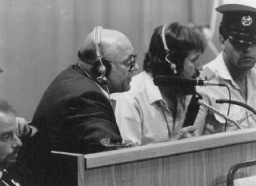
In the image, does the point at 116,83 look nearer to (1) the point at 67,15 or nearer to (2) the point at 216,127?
(2) the point at 216,127

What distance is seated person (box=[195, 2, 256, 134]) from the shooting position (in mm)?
2762

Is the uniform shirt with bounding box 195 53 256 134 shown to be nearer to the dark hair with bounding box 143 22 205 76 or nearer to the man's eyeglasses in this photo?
the dark hair with bounding box 143 22 205 76

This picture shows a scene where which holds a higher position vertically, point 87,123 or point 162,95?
point 87,123

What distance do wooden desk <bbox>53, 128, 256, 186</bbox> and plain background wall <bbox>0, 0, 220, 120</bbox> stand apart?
115 cm

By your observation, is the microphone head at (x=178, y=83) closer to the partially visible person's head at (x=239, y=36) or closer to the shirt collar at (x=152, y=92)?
the shirt collar at (x=152, y=92)

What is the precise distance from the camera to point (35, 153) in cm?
195

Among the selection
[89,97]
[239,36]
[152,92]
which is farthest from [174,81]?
[239,36]

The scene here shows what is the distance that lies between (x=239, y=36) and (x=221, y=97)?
0.30 metres

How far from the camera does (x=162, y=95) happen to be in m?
2.47

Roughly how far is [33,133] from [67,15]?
42.8 inches

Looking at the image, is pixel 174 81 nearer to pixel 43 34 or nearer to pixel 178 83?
pixel 178 83

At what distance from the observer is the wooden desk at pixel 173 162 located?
1621 mm

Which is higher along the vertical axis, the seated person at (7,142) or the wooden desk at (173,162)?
the seated person at (7,142)

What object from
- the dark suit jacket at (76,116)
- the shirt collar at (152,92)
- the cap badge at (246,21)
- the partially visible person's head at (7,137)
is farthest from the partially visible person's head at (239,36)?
the partially visible person's head at (7,137)
